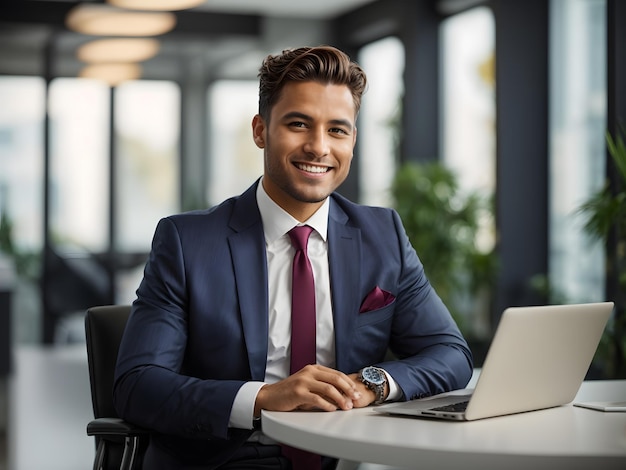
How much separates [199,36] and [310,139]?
7.26 meters

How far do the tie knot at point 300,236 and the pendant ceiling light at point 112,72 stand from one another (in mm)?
7149

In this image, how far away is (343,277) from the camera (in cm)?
224

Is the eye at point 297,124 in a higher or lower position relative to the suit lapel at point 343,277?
higher

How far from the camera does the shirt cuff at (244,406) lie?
191 centimetres

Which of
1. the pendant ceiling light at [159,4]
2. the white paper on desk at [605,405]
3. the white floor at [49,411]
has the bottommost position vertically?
the white floor at [49,411]

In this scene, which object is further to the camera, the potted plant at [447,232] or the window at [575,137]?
the potted plant at [447,232]

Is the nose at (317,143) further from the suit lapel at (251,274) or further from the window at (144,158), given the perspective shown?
the window at (144,158)

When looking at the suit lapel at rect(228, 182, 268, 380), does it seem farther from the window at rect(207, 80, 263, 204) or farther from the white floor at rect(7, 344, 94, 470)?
the window at rect(207, 80, 263, 204)

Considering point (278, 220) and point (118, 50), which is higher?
point (118, 50)

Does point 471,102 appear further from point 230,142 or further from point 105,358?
point 105,358

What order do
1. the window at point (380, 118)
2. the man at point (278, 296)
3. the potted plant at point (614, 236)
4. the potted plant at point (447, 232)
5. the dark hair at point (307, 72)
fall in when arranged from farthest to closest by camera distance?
1. the window at point (380, 118)
2. the potted plant at point (447, 232)
3. the potted plant at point (614, 236)
4. the dark hair at point (307, 72)
5. the man at point (278, 296)

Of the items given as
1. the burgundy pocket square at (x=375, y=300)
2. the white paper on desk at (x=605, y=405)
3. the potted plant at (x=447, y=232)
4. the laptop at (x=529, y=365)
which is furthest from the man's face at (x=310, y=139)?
the potted plant at (x=447, y=232)

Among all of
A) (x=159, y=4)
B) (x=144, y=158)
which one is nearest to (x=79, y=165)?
(x=144, y=158)

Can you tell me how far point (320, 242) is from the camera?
229 cm
